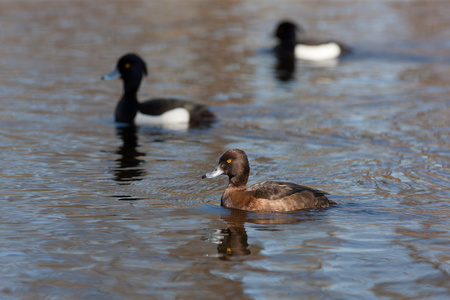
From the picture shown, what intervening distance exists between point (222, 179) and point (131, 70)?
16.3 feet

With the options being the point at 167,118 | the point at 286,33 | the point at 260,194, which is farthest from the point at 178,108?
the point at 286,33

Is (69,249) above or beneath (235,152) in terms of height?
beneath

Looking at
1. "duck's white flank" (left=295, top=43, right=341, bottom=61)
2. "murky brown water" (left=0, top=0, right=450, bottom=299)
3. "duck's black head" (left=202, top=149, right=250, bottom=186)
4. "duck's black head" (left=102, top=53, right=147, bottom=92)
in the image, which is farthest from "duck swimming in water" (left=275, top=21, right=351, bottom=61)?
"duck's black head" (left=202, top=149, right=250, bottom=186)

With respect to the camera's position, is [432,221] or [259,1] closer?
[432,221]

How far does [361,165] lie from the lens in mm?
10570

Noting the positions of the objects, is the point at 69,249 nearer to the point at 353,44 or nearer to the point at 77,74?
the point at 77,74

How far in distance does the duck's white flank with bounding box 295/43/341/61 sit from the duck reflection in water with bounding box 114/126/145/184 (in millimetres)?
9661

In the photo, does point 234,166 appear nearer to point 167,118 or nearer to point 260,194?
point 260,194

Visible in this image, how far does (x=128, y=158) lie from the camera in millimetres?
11273

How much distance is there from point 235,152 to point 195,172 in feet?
5.63

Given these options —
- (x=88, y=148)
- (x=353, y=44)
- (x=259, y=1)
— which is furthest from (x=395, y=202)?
(x=259, y=1)

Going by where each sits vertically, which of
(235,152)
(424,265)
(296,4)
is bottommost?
(424,265)

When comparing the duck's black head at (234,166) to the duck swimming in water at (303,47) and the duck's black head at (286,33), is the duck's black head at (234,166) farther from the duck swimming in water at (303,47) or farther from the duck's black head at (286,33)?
the duck's black head at (286,33)

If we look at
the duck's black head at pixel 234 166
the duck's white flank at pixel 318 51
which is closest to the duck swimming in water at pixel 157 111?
the duck's black head at pixel 234 166
